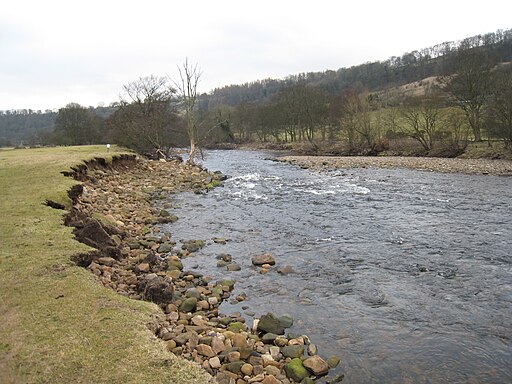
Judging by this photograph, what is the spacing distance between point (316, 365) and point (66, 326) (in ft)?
14.1

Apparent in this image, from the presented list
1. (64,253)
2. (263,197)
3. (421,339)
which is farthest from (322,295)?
(263,197)

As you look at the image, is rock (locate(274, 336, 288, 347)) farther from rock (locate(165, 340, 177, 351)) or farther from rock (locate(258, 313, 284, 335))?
rock (locate(165, 340, 177, 351))

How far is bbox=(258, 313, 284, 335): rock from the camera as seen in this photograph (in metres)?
7.80

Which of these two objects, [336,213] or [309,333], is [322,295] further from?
Result: [336,213]

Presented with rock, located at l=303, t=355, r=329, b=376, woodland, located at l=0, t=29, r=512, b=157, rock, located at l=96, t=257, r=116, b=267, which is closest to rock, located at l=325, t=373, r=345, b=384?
rock, located at l=303, t=355, r=329, b=376

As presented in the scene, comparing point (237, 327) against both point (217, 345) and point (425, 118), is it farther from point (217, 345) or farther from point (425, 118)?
point (425, 118)

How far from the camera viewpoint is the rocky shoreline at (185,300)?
645 centimetres

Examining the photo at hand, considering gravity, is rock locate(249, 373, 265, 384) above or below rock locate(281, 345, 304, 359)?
above

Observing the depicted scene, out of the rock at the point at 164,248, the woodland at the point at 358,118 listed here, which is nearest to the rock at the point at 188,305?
the rock at the point at 164,248

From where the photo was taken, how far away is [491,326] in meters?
7.95

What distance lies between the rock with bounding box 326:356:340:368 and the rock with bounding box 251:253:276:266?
5.11 meters

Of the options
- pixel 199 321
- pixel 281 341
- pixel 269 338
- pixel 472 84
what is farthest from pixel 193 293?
pixel 472 84

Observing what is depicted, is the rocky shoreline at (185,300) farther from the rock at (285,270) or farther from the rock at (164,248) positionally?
the rock at (285,270)

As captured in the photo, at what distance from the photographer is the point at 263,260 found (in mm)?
11922
